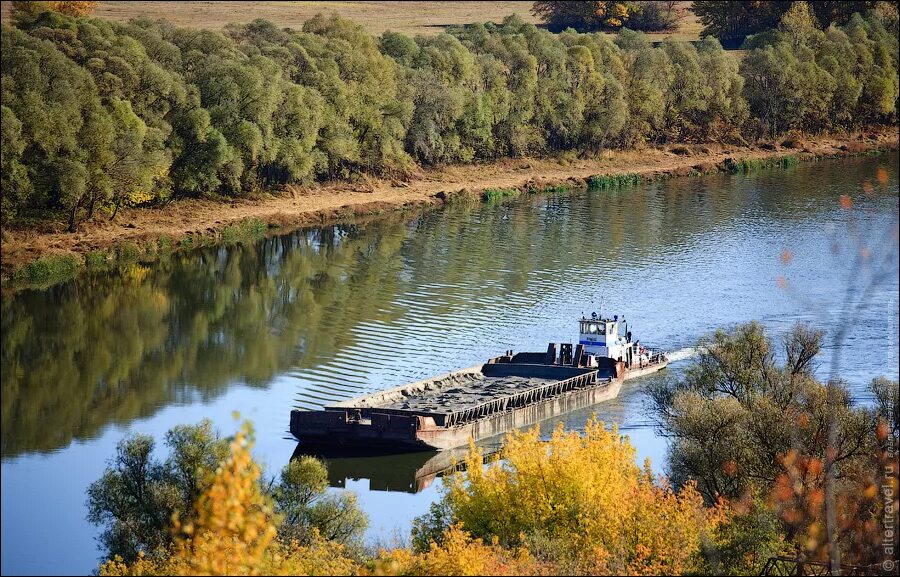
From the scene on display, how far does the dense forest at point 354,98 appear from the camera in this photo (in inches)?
3091

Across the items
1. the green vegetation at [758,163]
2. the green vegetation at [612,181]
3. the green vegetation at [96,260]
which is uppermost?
the green vegetation at [96,260]

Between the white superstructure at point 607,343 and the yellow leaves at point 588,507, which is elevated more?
the yellow leaves at point 588,507

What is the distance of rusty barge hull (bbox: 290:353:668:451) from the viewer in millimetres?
48062

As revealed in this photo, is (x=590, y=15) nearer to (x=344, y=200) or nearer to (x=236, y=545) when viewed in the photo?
(x=344, y=200)

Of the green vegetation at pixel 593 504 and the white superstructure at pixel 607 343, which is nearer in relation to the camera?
the green vegetation at pixel 593 504

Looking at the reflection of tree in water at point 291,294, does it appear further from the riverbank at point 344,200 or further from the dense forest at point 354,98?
the dense forest at point 354,98

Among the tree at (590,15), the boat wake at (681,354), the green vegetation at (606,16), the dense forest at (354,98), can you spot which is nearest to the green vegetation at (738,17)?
the green vegetation at (606,16)

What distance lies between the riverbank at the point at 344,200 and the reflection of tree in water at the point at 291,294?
210 centimetres

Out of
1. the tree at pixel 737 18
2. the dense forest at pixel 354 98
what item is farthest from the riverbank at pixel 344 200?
the tree at pixel 737 18

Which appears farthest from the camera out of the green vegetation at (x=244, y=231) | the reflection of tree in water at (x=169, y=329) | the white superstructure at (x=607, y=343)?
the green vegetation at (x=244, y=231)

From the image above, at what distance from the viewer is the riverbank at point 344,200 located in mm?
76250

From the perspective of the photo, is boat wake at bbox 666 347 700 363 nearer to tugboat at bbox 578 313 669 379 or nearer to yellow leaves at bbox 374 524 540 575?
tugboat at bbox 578 313 669 379

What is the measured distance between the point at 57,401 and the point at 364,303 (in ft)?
64.2

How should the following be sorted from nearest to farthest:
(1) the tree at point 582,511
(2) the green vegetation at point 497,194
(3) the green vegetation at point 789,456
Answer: (1) the tree at point 582,511, (3) the green vegetation at point 789,456, (2) the green vegetation at point 497,194
